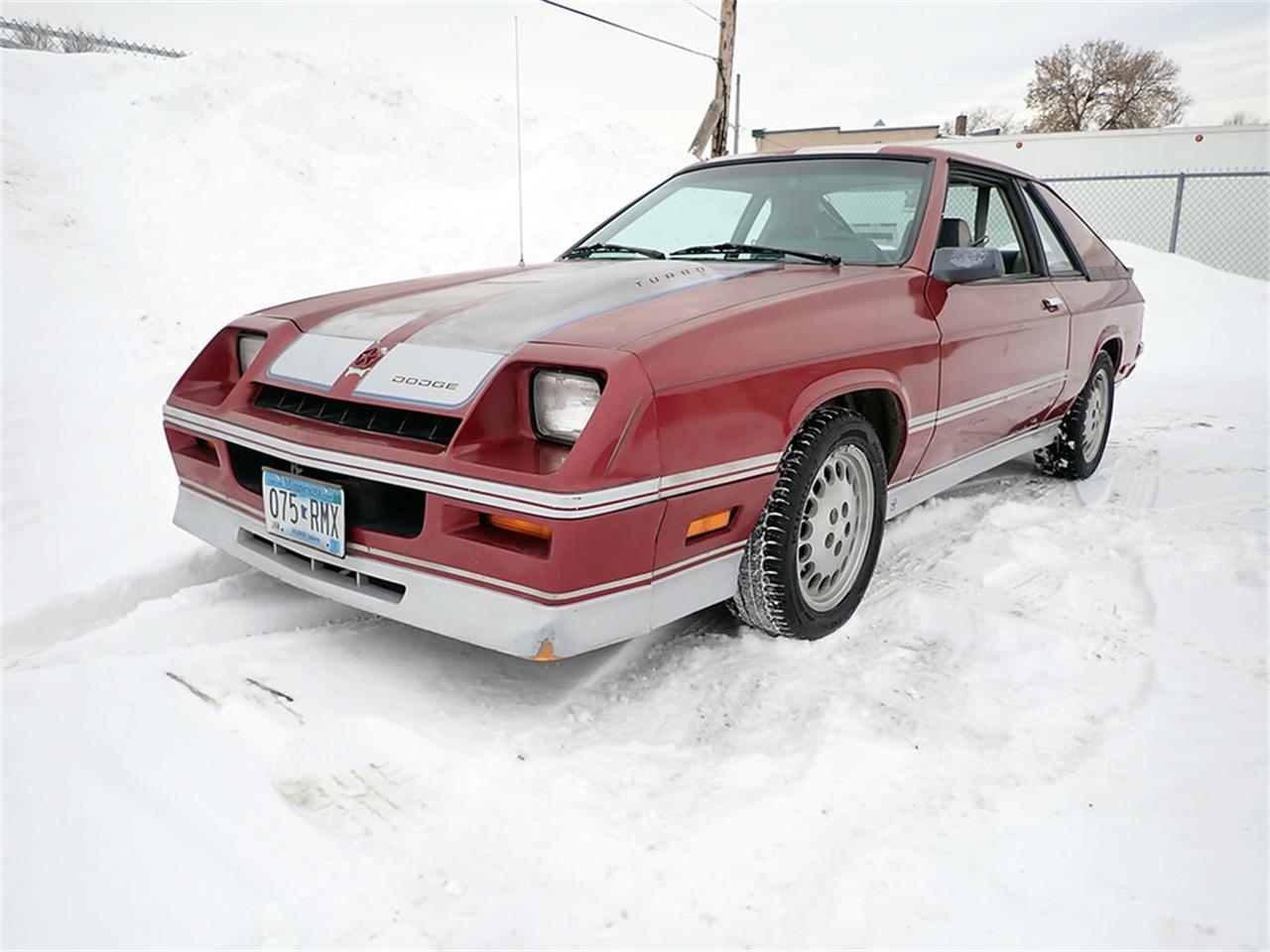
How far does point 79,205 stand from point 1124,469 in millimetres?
8043

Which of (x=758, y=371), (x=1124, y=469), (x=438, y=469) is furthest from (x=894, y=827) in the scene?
(x=1124, y=469)

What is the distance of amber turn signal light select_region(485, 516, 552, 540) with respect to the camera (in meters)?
1.90

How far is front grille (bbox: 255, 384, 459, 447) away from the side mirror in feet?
5.74

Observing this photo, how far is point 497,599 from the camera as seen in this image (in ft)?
6.48

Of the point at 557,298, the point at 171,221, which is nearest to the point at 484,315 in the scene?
the point at 557,298

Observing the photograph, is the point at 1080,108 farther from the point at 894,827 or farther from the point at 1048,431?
the point at 894,827

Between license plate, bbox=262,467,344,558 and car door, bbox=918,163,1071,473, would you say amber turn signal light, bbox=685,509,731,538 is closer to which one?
license plate, bbox=262,467,344,558

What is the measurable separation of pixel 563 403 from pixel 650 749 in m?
0.84

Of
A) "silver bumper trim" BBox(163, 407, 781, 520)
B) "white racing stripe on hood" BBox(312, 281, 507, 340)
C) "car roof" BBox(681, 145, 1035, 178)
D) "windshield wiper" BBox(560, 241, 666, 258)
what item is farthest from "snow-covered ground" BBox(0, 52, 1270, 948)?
"car roof" BBox(681, 145, 1035, 178)

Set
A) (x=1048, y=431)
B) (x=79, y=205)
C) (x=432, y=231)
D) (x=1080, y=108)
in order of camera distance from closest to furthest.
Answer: (x=1048, y=431), (x=79, y=205), (x=432, y=231), (x=1080, y=108)

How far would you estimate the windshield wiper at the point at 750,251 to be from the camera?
9.39 ft

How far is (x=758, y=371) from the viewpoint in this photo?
2191 millimetres

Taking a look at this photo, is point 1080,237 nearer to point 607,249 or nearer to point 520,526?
point 607,249

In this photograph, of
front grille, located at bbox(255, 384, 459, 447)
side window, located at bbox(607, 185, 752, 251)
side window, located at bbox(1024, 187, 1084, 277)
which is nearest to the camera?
front grille, located at bbox(255, 384, 459, 447)
